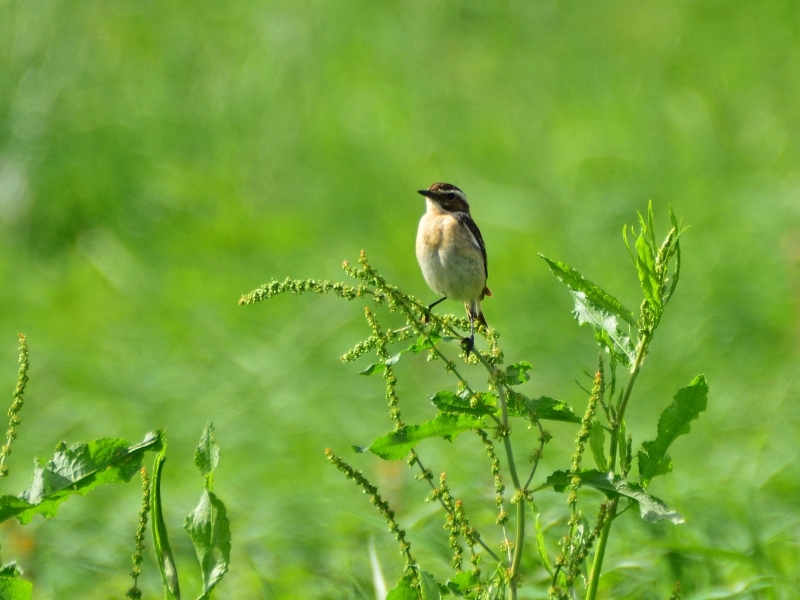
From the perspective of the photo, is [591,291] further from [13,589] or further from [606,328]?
[13,589]

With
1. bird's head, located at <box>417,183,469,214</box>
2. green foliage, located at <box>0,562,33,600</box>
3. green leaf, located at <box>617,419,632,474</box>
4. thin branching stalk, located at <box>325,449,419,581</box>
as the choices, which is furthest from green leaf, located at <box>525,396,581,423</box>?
bird's head, located at <box>417,183,469,214</box>

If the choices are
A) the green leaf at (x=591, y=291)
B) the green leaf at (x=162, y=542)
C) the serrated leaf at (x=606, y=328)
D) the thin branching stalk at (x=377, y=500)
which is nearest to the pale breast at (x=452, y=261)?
the serrated leaf at (x=606, y=328)

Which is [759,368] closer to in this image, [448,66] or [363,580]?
[363,580]

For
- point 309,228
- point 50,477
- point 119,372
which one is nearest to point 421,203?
point 309,228

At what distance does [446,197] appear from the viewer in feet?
19.9

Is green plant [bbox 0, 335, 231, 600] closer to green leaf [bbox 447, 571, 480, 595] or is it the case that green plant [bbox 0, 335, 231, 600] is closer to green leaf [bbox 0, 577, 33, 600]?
green leaf [bbox 0, 577, 33, 600]

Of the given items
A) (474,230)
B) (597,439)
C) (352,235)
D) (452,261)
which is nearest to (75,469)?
(597,439)

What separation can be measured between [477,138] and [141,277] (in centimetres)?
432

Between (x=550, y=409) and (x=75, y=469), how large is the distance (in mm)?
1174

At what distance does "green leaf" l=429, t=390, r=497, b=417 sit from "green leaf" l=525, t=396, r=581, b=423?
98mm

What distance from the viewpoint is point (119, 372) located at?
9328mm

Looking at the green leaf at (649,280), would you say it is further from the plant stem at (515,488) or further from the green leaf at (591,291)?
the plant stem at (515,488)

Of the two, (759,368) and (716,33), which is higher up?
(716,33)

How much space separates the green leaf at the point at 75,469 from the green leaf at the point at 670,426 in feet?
3.95
